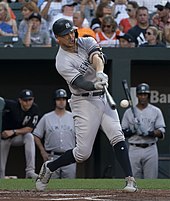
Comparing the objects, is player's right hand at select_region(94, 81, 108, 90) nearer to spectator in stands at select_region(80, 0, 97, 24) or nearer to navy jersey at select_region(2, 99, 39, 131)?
navy jersey at select_region(2, 99, 39, 131)

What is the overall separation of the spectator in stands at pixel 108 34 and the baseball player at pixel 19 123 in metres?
1.61

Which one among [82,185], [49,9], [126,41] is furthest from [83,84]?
[49,9]

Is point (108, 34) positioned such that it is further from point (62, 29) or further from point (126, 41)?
point (62, 29)

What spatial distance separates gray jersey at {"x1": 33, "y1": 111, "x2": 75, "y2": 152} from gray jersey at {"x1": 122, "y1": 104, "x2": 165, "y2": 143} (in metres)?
0.96

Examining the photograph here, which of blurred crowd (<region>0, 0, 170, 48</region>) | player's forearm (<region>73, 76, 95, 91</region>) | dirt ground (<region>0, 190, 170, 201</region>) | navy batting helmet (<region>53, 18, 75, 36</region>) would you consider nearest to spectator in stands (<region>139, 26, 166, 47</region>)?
blurred crowd (<region>0, 0, 170, 48</region>)

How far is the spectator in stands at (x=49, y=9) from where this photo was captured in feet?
39.0

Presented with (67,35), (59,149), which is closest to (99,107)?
(67,35)

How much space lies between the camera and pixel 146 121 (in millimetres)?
10828

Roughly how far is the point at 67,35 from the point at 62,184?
236 centimetres

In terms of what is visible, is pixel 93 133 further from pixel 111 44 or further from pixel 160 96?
pixel 160 96

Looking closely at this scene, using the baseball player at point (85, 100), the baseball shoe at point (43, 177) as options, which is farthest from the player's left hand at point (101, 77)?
the baseball shoe at point (43, 177)

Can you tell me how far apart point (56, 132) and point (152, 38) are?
2.32m

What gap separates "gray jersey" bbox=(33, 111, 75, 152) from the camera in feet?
36.3

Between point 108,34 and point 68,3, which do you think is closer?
point 108,34
